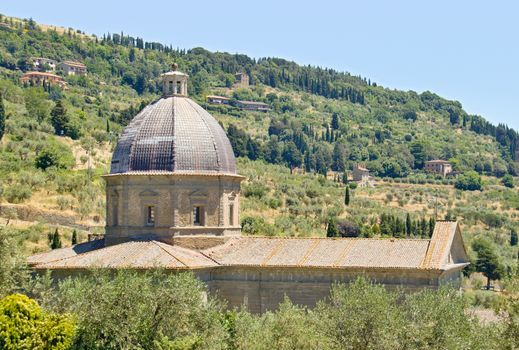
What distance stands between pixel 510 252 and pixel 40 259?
174 feet

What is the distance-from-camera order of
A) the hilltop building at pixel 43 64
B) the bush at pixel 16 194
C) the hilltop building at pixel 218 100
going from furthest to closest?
the hilltop building at pixel 218 100, the hilltop building at pixel 43 64, the bush at pixel 16 194

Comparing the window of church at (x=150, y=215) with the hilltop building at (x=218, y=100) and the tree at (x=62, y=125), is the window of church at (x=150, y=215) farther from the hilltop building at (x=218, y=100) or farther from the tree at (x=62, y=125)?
the hilltop building at (x=218, y=100)

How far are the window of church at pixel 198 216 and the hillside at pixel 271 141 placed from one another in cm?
2007

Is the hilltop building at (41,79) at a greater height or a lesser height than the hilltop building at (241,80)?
lesser

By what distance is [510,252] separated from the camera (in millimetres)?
82062

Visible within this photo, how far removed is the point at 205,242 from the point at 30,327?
32.4ft

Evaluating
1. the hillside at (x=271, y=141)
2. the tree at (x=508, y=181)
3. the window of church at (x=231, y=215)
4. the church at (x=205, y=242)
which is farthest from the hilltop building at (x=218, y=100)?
the window of church at (x=231, y=215)

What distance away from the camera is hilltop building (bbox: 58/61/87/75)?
137 metres

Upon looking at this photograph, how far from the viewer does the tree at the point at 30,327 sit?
1213 inches

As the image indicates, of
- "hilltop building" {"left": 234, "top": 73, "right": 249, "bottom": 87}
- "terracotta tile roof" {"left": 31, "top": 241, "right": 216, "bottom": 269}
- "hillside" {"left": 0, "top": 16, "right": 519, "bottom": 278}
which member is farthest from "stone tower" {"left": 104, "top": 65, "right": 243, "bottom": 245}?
"hilltop building" {"left": 234, "top": 73, "right": 249, "bottom": 87}

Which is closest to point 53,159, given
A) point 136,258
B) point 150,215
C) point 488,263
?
point 488,263

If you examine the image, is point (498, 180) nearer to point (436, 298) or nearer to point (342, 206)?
point (342, 206)

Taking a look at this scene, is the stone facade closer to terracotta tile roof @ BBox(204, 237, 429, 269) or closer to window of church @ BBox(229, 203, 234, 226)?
window of church @ BBox(229, 203, 234, 226)

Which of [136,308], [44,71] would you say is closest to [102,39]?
[44,71]
